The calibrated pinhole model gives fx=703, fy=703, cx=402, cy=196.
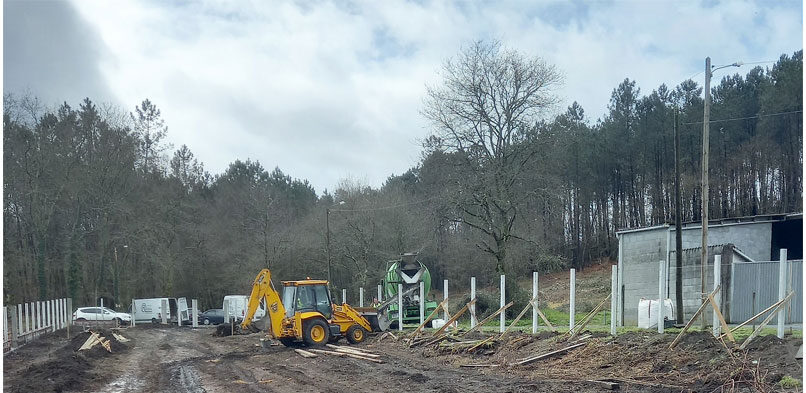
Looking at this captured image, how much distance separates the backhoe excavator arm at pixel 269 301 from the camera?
72.6 ft

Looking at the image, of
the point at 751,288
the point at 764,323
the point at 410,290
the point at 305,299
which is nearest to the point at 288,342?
the point at 305,299

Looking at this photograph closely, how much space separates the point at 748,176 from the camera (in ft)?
142

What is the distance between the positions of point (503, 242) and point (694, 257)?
9104 mm

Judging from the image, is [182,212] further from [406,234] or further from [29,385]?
[29,385]

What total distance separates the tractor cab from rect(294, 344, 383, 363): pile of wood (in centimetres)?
173

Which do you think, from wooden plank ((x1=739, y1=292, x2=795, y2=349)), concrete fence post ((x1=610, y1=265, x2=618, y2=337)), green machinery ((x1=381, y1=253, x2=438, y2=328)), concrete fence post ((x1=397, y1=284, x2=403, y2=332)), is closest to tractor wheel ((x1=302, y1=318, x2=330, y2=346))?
concrete fence post ((x1=397, y1=284, x2=403, y2=332))

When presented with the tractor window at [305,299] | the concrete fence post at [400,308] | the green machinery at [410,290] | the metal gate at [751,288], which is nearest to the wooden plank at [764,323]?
the metal gate at [751,288]

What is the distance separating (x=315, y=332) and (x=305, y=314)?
64cm

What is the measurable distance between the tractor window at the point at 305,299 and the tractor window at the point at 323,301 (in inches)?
7.0

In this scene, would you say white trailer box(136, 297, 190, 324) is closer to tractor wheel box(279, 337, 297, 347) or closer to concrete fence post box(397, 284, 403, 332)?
concrete fence post box(397, 284, 403, 332)

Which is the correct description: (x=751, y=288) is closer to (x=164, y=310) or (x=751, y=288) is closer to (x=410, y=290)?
(x=410, y=290)

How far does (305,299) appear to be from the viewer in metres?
22.7

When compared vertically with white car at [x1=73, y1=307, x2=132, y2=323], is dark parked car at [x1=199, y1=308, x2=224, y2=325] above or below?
below

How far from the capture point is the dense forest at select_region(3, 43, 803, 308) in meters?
33.4
